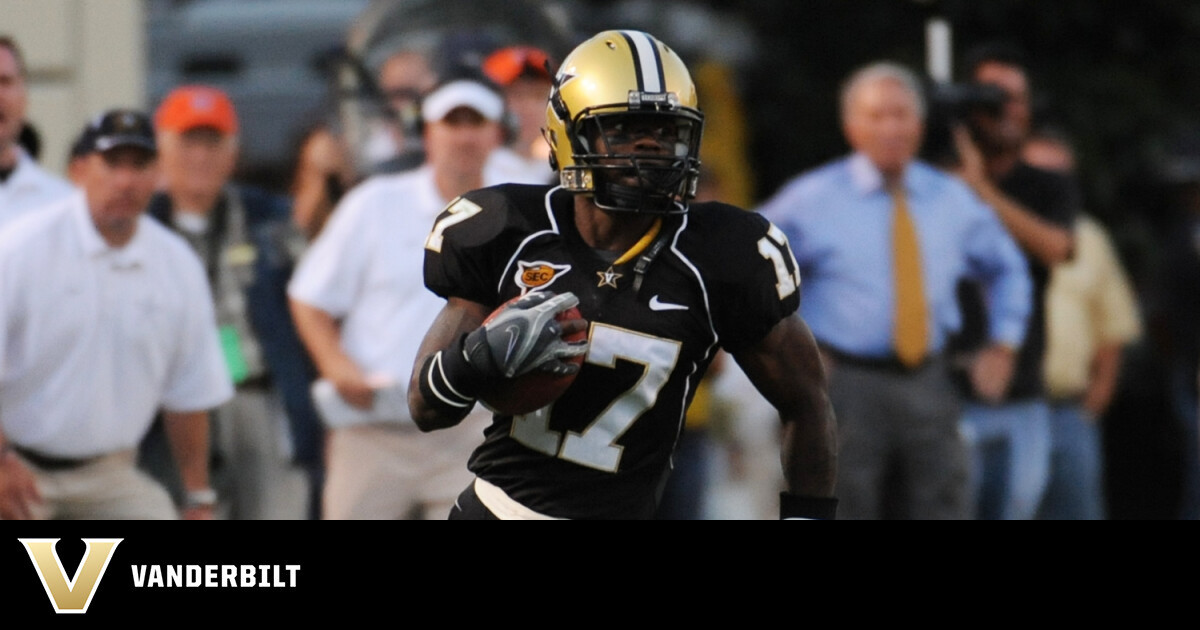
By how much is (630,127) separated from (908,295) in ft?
10.2

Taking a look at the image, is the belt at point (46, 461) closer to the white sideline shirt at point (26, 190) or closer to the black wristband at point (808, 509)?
the white sideline shirt at point (26, 190)

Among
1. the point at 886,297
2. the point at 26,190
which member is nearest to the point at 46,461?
the point at 26,190

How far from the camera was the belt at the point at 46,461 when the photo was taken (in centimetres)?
657

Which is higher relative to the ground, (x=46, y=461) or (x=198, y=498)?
(x=46, y=461)

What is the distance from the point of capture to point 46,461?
21.6 feet

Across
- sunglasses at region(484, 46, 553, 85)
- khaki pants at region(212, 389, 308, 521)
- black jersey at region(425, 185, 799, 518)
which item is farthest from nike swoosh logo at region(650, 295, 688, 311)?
khaki pants at region(212, 389, 308, 521)

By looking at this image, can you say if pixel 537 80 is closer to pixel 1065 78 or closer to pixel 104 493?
pixel 104 493

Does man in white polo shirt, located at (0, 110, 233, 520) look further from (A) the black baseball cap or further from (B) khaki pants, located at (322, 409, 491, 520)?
(B) khaki pants, located at (322, 409, 491, 520)

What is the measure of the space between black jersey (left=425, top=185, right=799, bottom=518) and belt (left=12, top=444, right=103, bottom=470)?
2499 mm

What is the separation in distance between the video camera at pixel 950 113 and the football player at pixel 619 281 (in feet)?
12.5

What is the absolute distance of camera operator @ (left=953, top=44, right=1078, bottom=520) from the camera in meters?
8.10

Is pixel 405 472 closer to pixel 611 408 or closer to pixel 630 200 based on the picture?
pixel 611 408
